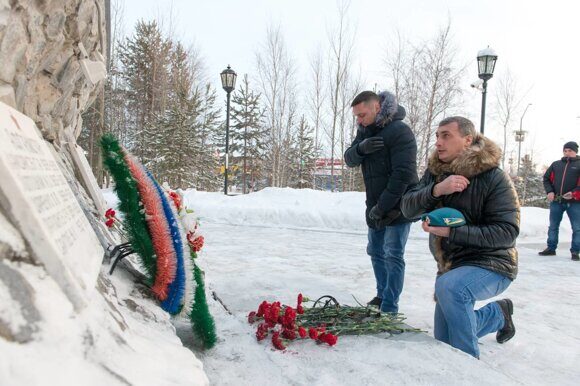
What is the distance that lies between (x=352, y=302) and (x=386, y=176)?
1282 mm

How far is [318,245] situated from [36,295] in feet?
21.3

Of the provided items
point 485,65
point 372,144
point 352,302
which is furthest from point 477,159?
point 485,65

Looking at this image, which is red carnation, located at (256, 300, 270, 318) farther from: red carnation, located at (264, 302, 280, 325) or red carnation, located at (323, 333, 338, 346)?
red carnation, located at (323, 333, 338, 346)

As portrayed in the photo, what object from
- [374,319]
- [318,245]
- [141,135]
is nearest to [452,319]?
[374,319]

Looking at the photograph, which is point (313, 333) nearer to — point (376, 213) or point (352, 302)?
point (376, 213)

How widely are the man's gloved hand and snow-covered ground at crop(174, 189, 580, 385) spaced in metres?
0.92

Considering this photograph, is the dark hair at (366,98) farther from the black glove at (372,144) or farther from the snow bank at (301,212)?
the snow bank at (301,212)

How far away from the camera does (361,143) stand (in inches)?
138

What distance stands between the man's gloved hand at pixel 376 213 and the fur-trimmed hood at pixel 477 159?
2.65 ft

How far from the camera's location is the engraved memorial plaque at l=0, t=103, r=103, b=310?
1139mm

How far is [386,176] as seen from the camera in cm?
352

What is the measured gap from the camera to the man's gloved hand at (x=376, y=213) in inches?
133

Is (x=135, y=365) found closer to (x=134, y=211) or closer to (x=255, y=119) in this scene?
(x=134, y=211)

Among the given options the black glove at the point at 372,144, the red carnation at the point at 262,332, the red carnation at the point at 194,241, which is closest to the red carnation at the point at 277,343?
the red carnation at the point at 262,332
